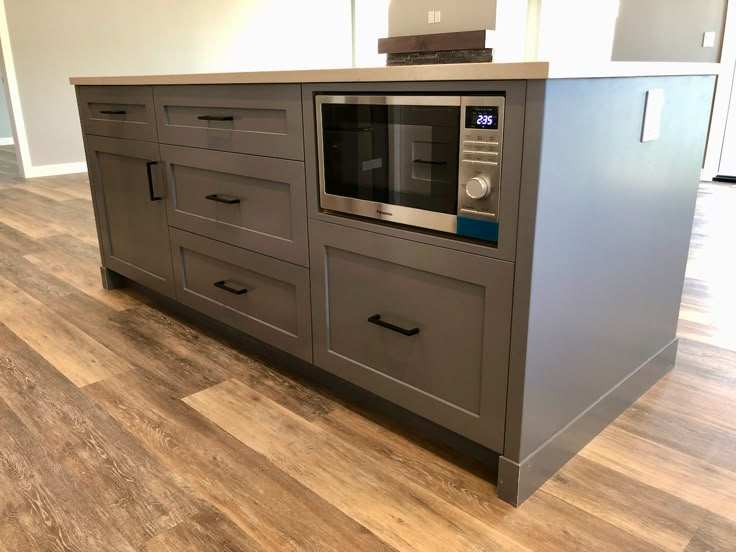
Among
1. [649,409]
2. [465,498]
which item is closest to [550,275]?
[465,498]

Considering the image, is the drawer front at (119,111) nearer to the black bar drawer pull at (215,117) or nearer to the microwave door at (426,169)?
the black bar drawer pull at (215,117)

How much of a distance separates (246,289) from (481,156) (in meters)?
0.97

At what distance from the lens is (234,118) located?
1.73 meters

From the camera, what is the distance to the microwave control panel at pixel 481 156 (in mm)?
1141

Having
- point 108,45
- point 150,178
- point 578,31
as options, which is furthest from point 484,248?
point 108,45

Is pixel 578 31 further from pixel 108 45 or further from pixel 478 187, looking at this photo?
pixel 108 45

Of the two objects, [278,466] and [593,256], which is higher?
[593,256]

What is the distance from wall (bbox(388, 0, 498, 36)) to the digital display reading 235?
70 cm

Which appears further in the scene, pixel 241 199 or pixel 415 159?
pixel 241 199

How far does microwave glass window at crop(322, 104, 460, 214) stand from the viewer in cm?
125

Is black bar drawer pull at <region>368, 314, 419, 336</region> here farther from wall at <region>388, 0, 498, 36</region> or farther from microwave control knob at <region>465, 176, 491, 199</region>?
wall at <region>388, 0, 498, 36</region>

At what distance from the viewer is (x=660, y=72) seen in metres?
1.37

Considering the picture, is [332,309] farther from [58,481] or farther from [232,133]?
[58,481]

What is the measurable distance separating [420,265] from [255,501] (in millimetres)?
621
